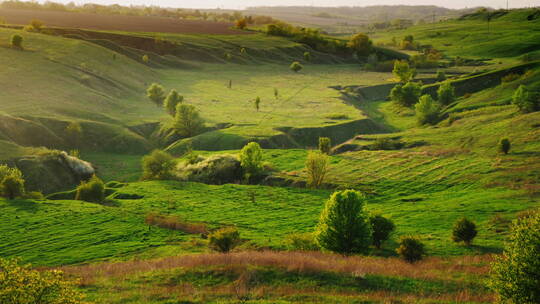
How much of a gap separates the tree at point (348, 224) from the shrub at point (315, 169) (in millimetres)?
31441

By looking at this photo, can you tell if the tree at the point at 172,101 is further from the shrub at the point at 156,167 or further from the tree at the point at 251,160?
the tree at the point at 251,160

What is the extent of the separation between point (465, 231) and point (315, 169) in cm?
3219

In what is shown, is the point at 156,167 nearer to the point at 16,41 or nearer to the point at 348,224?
the point at 348,224

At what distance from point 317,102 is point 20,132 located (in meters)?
83.2

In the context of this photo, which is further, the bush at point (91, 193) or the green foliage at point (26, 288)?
the bush at point (91, 193)

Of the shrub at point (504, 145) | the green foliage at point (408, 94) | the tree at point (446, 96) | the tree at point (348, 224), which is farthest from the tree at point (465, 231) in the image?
the green foliage at point (408, 94)

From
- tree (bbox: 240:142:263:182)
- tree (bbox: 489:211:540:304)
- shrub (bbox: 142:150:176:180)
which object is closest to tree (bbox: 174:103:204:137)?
shrub (bbox: 142:150:176:180)

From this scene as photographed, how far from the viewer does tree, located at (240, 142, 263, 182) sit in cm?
8081

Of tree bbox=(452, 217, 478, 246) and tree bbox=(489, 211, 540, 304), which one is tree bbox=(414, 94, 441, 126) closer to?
tree bbox=(452, 217, 478, 246)

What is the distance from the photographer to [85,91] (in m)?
131

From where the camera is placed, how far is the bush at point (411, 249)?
42.1 meters

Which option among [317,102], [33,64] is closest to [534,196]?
[317,102]

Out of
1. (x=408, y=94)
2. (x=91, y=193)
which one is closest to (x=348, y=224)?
(x=91, y=193)

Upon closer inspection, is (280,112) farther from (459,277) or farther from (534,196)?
(459,277)
